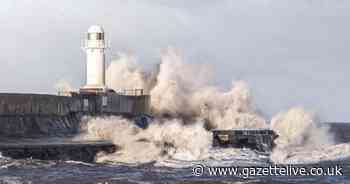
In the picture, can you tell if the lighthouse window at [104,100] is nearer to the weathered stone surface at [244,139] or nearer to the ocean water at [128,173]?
the weathered stone surface at [244,139]

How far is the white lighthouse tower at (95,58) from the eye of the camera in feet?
195

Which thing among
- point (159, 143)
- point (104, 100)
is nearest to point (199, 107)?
point (104, 100)

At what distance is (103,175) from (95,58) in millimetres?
29990

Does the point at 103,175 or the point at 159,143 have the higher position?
the point at 159,143

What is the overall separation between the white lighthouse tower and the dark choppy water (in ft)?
82.0

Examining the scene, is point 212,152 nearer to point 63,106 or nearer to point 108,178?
point 108,178

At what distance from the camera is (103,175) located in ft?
100

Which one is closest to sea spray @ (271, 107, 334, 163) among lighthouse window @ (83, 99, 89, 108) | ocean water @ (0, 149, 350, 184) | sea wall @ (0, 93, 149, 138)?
sea wall @ (0, 93, 149, 138)

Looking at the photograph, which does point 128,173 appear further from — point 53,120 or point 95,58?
point 95,58

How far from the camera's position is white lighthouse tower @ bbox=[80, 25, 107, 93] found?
195 feet

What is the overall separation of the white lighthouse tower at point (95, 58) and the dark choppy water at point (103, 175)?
25000 mm

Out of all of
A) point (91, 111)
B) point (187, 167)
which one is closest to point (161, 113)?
point (91, 111)

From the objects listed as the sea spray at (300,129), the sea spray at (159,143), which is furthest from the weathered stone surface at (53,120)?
the sea spray at (300,129)

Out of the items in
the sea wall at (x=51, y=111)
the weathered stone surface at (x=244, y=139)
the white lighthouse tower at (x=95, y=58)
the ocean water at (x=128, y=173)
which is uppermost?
the white lighthouse tower at (x=95, y=58)
